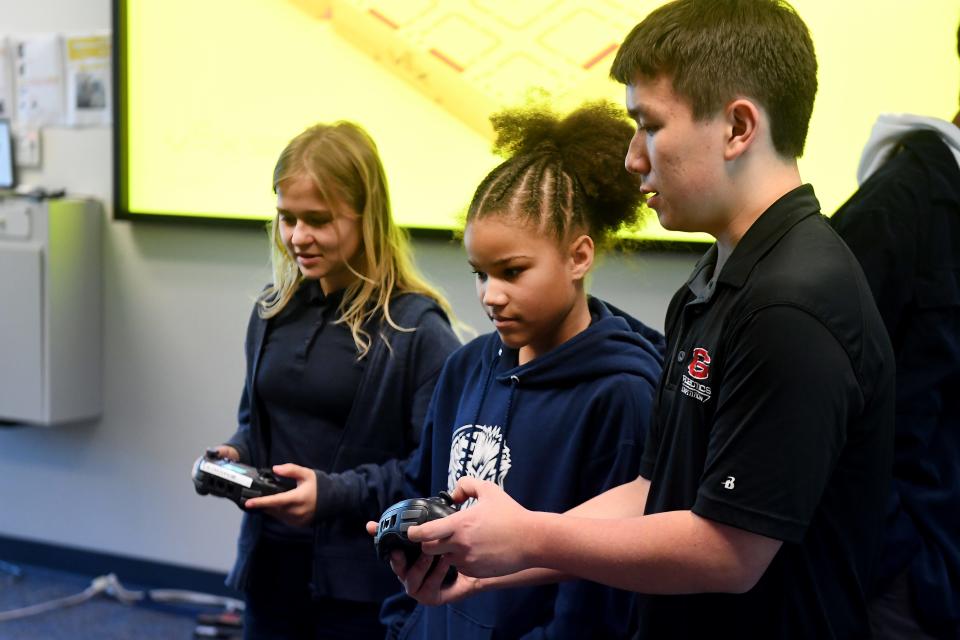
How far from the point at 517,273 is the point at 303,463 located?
644 mm

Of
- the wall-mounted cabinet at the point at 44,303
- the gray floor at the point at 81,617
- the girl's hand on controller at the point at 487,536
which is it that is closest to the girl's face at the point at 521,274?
the girl's hand on controller at the point at 487,536

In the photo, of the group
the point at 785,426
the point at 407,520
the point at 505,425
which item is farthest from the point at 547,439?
the point at 785,426

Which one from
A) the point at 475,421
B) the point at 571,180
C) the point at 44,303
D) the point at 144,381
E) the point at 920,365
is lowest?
the point at 144,381

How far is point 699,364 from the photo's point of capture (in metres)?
1.03

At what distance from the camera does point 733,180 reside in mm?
1025

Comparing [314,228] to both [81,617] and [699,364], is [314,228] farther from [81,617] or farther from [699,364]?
[81,617]

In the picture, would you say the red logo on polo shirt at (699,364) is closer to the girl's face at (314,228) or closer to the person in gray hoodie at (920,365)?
the person in gray hoodie at (920,365)

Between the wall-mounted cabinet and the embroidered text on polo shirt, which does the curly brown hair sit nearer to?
the embroidered text on polo shirt

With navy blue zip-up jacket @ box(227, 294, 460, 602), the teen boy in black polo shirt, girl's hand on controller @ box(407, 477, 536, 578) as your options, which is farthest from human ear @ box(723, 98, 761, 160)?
navy blue zip-up jacket @ box(227, 294, 460, 602)

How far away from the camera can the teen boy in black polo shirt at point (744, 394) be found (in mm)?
924

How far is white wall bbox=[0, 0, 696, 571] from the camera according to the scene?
3291mm

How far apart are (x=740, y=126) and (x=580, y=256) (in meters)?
0.55

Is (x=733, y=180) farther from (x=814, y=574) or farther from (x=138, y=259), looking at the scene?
(x=138, y=259)

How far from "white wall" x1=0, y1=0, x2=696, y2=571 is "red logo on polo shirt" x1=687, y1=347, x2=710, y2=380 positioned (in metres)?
2.31
